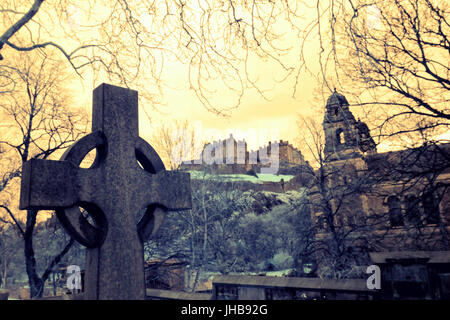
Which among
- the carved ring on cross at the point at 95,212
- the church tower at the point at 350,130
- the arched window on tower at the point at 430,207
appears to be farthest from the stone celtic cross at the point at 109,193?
the arched window on tower at the point at 430,207

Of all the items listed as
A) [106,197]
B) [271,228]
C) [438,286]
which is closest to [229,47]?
[106,197]

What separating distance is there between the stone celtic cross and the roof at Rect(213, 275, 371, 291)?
260cm

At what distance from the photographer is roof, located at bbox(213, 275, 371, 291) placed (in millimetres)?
4496

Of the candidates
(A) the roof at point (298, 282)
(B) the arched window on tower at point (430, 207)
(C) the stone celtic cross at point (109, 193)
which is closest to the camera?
(C) the stone celtic cross at point (109, 193)

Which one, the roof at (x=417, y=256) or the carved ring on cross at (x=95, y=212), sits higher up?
the carved ring on cross at (x=95, y=212)

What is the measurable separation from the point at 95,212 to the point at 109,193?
0.22 metres

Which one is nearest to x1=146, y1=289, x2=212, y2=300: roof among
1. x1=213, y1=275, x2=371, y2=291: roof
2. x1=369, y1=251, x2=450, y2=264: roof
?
x1=213, y1=275, x2=371, y2=291: roof

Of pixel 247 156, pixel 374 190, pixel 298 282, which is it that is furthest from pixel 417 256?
pixel 247 156

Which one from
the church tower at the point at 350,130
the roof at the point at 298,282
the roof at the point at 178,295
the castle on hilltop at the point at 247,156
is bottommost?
the roof at the point at 178,295

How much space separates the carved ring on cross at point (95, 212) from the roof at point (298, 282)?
268 cm

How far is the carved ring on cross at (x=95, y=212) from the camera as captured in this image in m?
2.75

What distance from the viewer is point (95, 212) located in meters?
2.99

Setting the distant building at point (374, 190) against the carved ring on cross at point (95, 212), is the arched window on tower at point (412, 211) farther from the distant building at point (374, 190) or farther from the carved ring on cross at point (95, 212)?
the carved ring on cross at point (95, 212)

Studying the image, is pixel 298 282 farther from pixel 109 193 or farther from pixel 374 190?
pixel 374 190
